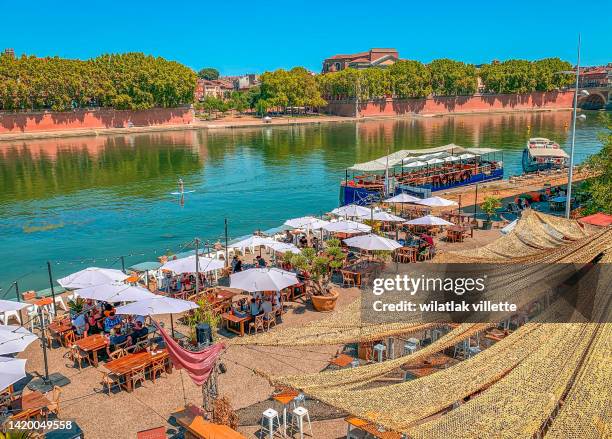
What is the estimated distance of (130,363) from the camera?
1159 cm

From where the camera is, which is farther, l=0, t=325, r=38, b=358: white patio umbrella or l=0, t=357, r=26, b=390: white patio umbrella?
l=0, t=325, r=38, b=358: white patio umbrella

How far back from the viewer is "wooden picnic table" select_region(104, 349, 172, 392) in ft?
37.0

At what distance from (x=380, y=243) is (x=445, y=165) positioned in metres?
24.6

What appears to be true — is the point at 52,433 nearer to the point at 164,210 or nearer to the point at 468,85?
the point at 164,210

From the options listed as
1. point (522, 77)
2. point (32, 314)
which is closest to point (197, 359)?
point (32, 314)

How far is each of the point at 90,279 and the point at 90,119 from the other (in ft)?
330

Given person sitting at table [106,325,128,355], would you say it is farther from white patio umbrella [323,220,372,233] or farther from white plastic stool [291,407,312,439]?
white patio umbrella [323,220,372,233]

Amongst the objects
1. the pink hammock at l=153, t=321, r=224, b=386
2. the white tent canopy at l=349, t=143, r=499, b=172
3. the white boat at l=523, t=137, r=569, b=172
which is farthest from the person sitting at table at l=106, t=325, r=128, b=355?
the white boat at l=523, t=137, r=569, b=172

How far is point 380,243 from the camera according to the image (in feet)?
57.4

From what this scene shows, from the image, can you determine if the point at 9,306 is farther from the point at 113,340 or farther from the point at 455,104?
the point at 455,104

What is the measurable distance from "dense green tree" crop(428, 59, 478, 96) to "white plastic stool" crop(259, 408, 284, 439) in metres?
143

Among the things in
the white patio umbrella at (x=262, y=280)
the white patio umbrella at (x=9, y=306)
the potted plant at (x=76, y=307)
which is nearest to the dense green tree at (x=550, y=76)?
the white patio umbrella at (x=262, y=280)

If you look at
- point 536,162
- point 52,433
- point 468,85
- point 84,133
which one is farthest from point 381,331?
point 468,85

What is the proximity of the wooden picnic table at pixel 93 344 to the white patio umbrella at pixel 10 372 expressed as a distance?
246 centimetres
